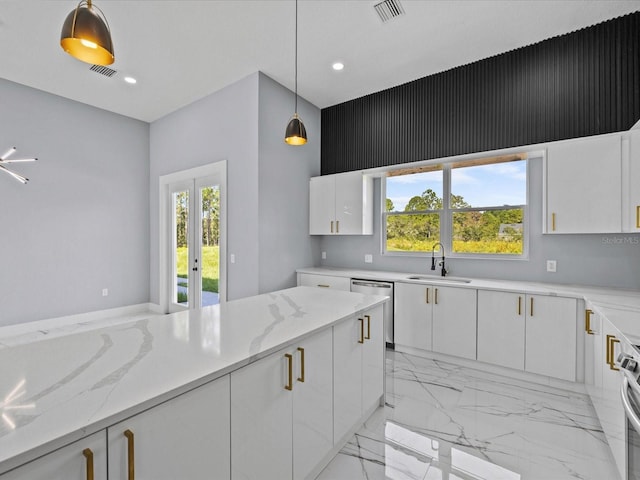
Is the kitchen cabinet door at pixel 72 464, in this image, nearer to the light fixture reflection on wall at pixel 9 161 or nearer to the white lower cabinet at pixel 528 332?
the white lower cabinet at pixel 528 332

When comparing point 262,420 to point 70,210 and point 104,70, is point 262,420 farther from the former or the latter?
point 70,210

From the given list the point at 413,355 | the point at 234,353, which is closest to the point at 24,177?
the point at 234,353

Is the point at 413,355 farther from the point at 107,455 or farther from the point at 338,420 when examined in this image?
the point at 107,455

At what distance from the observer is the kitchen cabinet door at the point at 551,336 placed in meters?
2.61

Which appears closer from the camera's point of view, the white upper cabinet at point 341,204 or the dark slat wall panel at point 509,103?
the dark slat wall panel at point 509,103

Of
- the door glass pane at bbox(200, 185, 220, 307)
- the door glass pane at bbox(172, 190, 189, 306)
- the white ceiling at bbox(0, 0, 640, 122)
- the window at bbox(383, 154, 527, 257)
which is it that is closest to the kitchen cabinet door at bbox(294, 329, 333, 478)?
the window at bbox(383, 154, 527, 257)

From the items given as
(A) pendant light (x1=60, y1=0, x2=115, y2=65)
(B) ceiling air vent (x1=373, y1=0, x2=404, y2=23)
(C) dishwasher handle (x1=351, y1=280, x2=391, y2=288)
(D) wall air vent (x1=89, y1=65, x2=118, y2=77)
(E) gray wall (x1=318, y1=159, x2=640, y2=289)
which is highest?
(D) wall air vent (x1=89, y1=65, x2=118, y2=77)

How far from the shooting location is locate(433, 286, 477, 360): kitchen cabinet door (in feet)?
10.0

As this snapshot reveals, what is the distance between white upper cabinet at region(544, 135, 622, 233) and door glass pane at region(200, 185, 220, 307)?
12.6 feet

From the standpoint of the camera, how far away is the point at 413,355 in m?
3.46

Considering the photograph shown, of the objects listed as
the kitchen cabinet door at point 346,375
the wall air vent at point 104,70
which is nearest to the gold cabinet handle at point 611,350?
the kitchen cabinet door at point 346,375

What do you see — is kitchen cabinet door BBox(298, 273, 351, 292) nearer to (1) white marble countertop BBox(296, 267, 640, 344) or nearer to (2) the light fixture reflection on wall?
(1) white marble countertop BBox(296, 267, 640, 344)

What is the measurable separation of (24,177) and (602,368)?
6.21 metres

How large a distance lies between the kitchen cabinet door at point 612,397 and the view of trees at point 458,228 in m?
1.58
